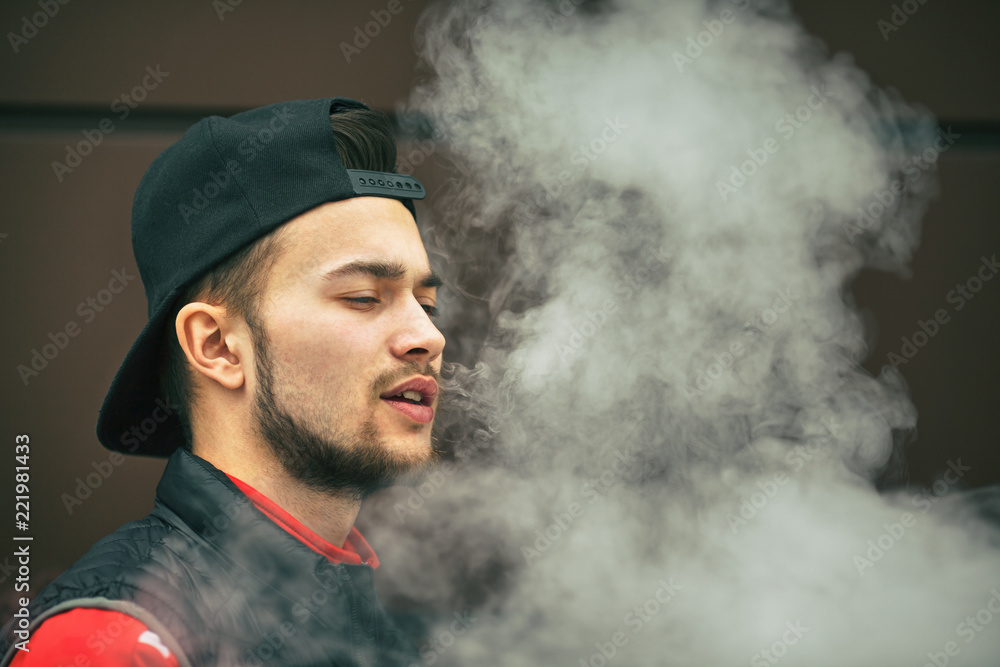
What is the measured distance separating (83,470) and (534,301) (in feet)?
5.18

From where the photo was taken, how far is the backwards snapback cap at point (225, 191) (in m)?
1.59

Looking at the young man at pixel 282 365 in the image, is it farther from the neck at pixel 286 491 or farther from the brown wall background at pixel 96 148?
the brown wall background at pixel 96 148

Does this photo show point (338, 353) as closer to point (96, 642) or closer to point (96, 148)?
point (96, 642)

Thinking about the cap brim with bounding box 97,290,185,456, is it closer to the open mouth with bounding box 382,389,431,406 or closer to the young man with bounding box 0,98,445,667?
the young man with bounding box 0,98,445,667

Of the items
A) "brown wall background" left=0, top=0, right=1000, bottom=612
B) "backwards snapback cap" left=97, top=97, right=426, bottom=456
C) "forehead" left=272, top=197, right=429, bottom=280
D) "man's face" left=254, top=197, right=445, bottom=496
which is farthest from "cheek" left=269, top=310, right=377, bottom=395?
"brown wall background" left=0, top=0, right=1000, bottom=612

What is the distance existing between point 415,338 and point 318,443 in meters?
0.31

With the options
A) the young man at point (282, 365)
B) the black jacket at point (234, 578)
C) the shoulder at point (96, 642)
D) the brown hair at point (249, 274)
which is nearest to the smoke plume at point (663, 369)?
the brown hair at point (249, 274)

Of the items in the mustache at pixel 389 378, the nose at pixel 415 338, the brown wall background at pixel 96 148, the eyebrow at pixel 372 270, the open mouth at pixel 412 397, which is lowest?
the brown wall background at pixel 96 148

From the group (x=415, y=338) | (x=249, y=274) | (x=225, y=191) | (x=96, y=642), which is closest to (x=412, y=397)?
(x=415, y=338)

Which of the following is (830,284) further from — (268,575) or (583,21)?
Result: (268,575)

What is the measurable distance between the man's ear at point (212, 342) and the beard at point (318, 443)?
0.13ft

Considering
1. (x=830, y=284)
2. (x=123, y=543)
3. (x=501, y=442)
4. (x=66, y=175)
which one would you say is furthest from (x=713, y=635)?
(x=66, y=175)

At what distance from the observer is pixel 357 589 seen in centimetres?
154

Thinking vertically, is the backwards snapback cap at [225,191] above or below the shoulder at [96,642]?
above
